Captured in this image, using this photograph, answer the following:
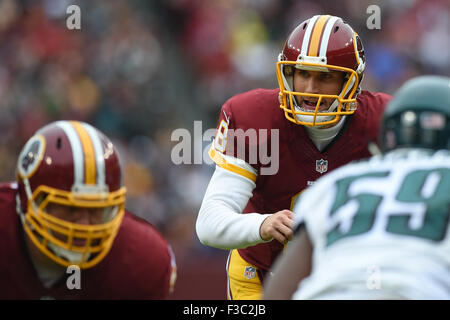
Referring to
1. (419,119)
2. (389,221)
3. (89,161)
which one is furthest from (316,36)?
(389,221)

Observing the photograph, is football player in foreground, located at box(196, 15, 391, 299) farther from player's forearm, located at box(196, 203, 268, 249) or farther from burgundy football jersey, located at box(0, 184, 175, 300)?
burgundy football jersey, located at box(0, 184, 175, 300)

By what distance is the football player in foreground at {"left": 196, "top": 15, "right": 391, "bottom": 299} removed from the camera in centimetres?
329

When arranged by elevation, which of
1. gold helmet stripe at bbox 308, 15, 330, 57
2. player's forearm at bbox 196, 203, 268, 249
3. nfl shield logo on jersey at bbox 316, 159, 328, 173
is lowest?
player's forearm at bbox 196, 203, 268, 249

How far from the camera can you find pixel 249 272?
361cm

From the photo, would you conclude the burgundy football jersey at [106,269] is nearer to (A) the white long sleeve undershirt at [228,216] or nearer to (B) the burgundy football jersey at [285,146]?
(A) the white long sleeve undershirt at [228,216]


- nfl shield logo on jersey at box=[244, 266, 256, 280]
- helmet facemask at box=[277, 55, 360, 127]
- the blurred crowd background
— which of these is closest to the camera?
helmet facemask at box=[277, 55, 360, 127]

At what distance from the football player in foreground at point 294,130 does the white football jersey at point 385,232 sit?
1.17 m

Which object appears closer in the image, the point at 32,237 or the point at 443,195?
the point at 443,195

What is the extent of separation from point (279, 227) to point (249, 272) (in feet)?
2.37

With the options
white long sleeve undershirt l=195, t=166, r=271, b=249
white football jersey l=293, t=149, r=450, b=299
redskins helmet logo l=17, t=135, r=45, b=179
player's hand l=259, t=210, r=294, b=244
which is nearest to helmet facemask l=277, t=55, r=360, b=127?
white long sleeve undershirt l=195, t=166, r=271, b=249

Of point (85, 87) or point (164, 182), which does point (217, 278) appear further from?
point (85, 87)

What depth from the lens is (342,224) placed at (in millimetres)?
2023
